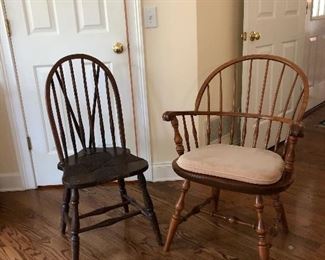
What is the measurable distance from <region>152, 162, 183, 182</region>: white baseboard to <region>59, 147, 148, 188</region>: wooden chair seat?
61 cm

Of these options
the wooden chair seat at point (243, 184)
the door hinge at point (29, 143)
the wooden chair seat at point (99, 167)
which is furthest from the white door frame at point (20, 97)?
the wooden chair seat at point (243, 184)

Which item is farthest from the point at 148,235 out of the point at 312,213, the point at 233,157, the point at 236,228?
the point at 312,213

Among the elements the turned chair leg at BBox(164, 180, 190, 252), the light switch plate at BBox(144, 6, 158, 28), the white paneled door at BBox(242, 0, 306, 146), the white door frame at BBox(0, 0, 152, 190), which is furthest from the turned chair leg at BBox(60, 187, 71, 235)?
the white paneled door at BBox(242, 0, 306, 146)

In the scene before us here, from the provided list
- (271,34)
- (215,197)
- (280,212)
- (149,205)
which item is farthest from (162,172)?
(271,34)

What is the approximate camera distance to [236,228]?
1.90 metres

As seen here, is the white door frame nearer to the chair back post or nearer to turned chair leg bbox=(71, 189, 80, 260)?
the chair back post

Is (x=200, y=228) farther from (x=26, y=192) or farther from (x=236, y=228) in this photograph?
(x=26, y=192)

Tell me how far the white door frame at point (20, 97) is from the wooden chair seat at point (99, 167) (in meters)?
0.49

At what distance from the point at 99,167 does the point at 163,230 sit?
528mm

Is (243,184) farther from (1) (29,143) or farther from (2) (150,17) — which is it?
(1) (29,143)

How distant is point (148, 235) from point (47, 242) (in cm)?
53

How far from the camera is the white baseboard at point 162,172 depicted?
8.03 feet

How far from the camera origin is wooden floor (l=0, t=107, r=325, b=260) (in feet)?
5.69

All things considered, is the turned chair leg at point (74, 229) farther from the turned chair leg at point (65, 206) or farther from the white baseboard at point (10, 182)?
the white baseboard at point (10, 182)
